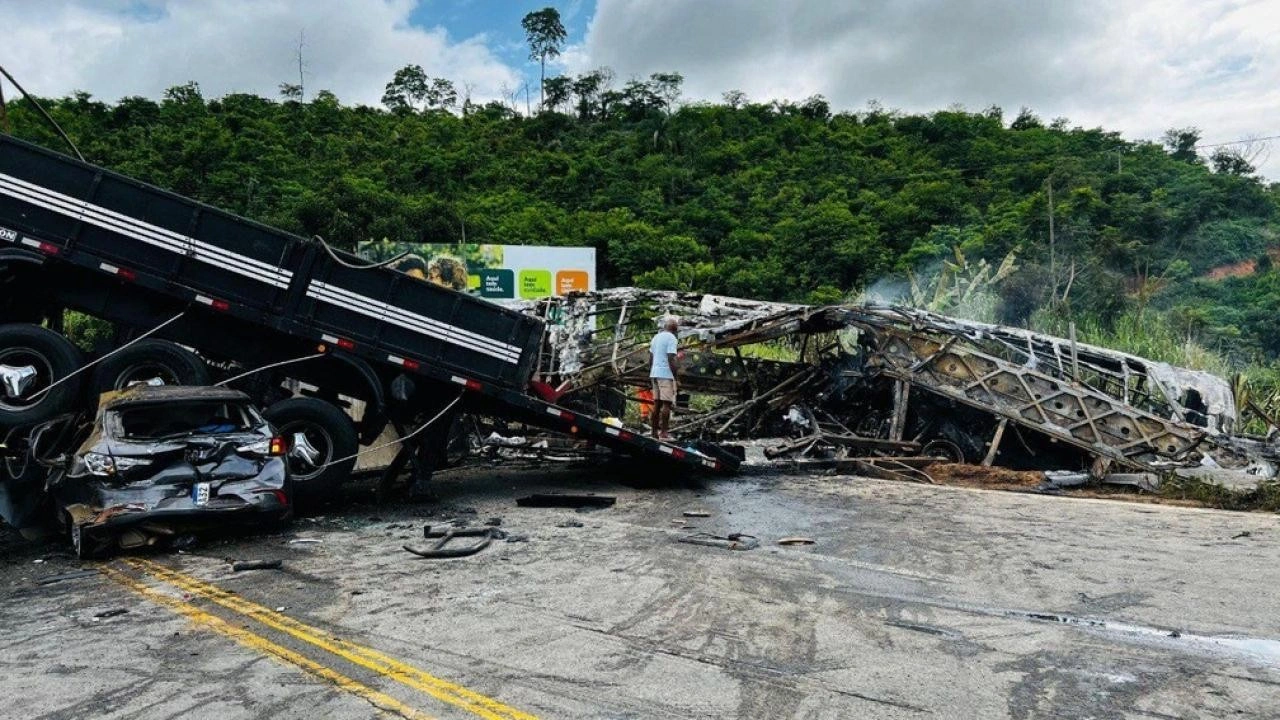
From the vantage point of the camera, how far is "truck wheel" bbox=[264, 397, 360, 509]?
9789mm

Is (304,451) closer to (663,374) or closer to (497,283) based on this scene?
(663,374)

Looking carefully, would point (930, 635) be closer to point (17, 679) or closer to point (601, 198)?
point (17, 679)

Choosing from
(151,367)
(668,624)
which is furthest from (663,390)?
(668,624)

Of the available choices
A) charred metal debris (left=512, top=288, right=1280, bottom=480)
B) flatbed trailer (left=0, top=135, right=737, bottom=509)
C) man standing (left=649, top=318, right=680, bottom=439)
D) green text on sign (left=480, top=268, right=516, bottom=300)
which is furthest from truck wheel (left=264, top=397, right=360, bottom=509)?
green text on sign (left=480, top=268, right=516, bottom=300)

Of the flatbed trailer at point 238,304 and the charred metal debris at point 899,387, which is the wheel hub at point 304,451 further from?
the charred metal debris at point 899,387

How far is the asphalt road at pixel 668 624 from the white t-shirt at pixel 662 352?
3784mm

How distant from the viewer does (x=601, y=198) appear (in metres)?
49.5

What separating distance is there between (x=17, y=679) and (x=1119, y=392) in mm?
13848

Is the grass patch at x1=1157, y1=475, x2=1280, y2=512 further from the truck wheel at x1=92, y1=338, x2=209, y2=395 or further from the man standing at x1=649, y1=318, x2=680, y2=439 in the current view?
the truck wheel at x1=92, y1=338, x2=209, y2=395

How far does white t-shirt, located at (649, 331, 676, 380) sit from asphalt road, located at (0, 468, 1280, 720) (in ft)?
12.4

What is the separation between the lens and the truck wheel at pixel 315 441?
9789 millimetres

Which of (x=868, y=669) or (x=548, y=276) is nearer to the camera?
(x=868, y=669)

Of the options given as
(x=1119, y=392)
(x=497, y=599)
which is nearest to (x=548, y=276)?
(x=1119, y=392)

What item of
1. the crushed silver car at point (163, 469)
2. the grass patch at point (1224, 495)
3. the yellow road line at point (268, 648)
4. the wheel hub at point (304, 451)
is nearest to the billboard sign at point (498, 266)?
the wheel hub at point (304, 451)
